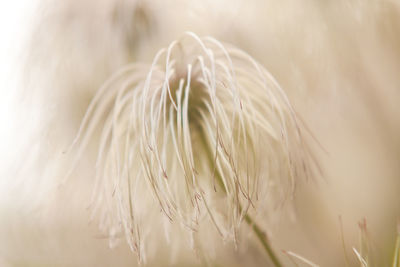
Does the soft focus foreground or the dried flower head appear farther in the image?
the soft focus foreground

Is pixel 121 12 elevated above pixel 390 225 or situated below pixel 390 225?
above

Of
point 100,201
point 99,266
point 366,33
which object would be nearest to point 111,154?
point 100,201

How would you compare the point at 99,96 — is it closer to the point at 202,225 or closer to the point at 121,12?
the point at 121,12

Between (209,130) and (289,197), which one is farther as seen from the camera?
(289,197)

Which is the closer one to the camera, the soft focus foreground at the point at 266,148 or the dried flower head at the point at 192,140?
the dried flower head at the point at 192,140
